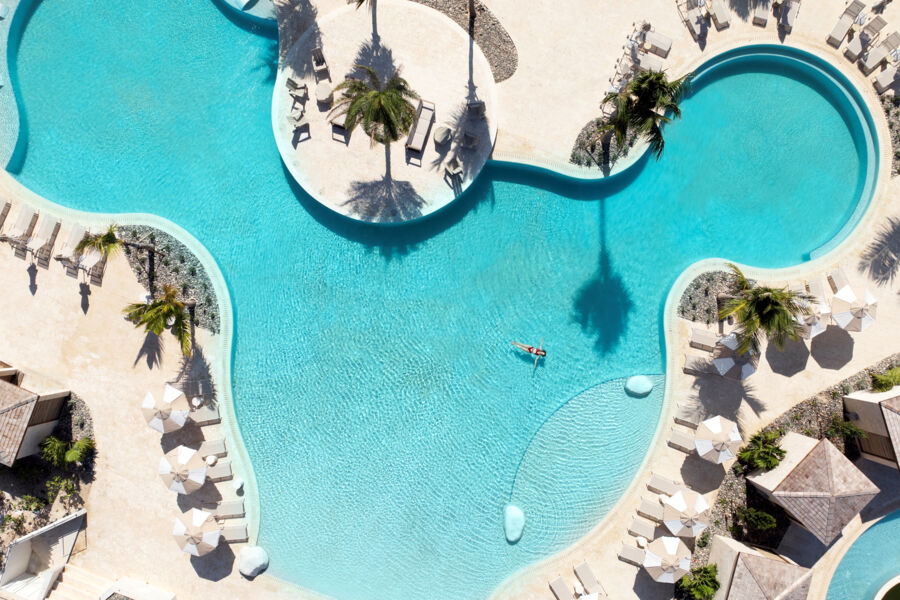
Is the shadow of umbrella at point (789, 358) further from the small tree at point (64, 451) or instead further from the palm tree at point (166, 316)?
the small tree at point (64, 451)

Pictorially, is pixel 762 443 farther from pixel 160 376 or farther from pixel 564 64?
pixel 160 376

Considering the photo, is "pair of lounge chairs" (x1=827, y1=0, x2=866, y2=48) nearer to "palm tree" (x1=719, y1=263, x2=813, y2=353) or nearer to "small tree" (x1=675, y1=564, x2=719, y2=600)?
"palm tree" (x1=719, y1=263, x2=813, y2=353)

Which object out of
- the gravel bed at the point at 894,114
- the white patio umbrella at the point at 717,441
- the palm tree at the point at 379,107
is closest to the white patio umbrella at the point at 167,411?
the palm tree at the point at 379,107

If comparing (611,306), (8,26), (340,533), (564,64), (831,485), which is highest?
(564,64)

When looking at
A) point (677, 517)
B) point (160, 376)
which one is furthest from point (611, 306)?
point (160, 376)

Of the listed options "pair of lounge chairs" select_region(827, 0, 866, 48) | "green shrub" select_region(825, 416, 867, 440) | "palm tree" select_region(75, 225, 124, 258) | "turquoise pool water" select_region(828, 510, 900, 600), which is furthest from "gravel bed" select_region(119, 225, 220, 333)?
"pair of lounge chairs" select_region(827, 0, 866, 48)
